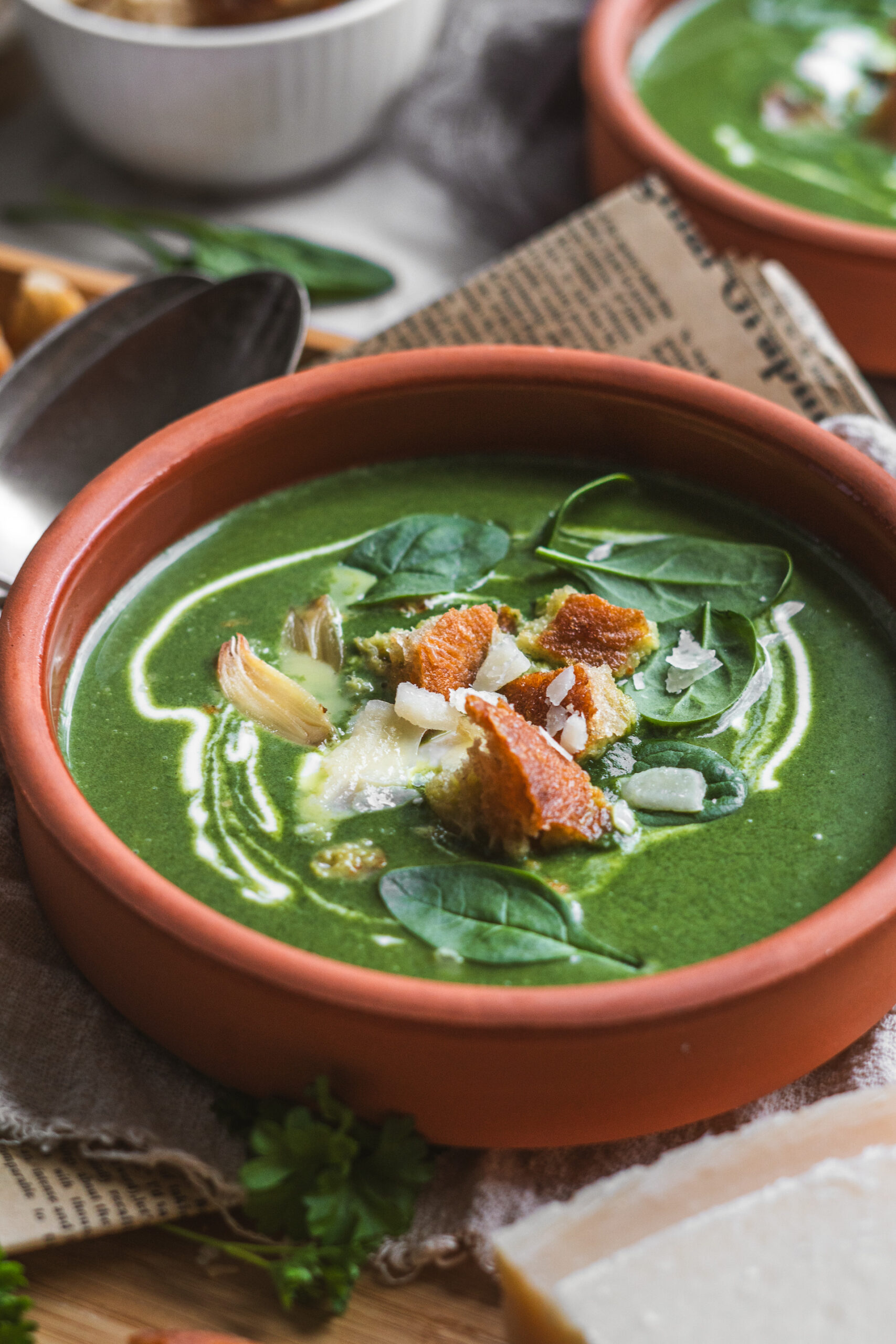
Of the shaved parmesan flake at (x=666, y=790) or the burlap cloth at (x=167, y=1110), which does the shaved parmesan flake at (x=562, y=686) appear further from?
the burlap cloth at (x=167, y=1110)

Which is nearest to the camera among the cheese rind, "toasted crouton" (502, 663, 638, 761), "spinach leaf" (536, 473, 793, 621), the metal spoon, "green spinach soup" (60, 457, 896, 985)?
the cheese rind

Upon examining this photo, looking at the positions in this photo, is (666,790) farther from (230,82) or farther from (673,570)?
(230,82)

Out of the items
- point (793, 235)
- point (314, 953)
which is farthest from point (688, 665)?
point (793, 235)

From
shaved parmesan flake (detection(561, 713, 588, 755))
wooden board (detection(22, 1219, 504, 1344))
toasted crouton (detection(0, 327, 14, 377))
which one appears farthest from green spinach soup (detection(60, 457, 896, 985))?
toasted crouton (detection(0, 327, 14, 377))

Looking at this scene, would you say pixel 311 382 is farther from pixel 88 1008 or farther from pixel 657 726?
pixel 88 1008

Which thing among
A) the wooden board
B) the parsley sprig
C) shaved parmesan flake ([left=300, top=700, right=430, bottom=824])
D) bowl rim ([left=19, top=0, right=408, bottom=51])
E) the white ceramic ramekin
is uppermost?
bowl rim ([left=19, top=0, right=408, bottom=51])

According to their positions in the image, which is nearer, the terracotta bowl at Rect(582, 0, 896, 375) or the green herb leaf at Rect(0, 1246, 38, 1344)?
the green herb leaf at Rect(0, 1246, 38, 1344)

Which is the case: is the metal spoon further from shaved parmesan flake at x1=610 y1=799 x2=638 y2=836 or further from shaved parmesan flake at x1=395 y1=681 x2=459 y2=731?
shaved parmesan flake at x1=610 y1=799 x2=638 y2=836
